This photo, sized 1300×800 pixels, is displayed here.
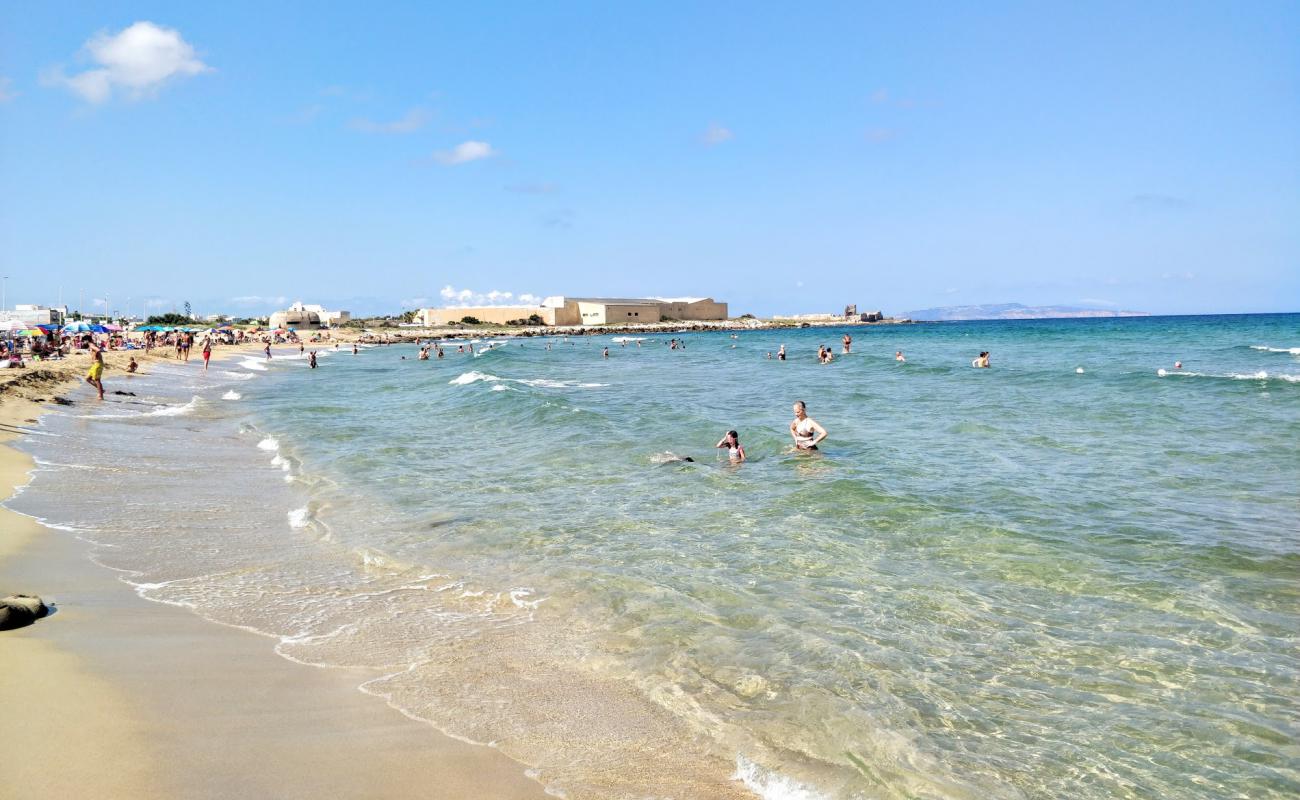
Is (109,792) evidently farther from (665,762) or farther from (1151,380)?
(1151,380)

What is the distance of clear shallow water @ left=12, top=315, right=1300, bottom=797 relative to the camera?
14.4 ft

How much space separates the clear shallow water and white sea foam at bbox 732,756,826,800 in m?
0.02

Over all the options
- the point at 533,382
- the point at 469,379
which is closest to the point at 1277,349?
the point at 533,382

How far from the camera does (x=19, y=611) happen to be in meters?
5.54

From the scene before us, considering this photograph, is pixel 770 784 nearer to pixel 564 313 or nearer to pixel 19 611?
pixel 19 611

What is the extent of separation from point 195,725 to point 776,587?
15.0 feet

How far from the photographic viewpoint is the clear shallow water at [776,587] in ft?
14.4

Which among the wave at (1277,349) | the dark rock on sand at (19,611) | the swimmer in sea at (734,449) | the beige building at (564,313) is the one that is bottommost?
the swimmer in sea at (734,449)

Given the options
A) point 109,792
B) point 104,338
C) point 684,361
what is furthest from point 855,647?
point 104,338

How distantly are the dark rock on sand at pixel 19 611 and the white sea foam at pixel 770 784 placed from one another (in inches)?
196

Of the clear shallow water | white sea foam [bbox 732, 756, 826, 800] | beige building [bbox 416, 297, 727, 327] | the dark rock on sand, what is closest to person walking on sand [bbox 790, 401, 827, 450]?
the clear shallow water

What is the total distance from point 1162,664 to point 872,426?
512 inches

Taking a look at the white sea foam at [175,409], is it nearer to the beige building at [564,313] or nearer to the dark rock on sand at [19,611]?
the dark rock on sand at [19,611]

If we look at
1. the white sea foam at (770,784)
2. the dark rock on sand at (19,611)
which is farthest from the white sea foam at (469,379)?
the white sea foam at (770,784)
